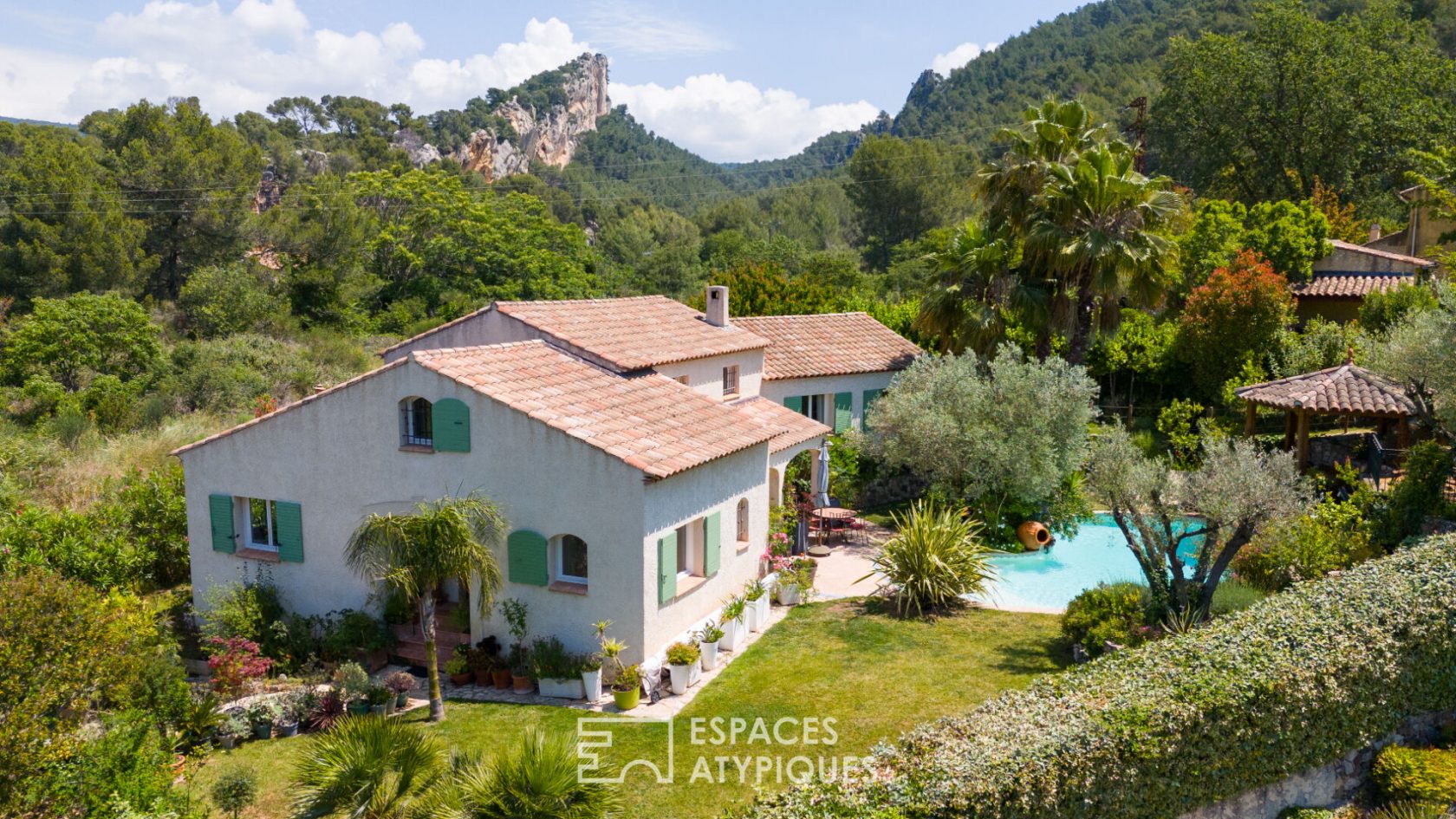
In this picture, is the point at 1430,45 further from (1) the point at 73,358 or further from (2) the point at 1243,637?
(1) the point at 73,358

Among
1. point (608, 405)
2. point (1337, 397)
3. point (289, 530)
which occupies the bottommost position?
point (289, 530)

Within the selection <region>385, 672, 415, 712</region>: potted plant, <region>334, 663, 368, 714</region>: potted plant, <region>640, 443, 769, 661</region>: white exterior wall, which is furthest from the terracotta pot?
<region>334, 663, 368, 714</region>: potted plant

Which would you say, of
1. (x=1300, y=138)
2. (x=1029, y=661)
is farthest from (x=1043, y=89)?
(x=1029, y=661)

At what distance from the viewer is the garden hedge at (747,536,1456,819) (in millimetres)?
9016

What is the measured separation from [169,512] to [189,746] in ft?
31.1

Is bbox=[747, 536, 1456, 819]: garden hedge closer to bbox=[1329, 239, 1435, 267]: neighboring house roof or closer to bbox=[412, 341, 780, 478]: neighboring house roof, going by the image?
bbox=[412, 341, 780, 478]: neighboring house roof

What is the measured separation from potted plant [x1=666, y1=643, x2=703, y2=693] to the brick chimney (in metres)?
12.6

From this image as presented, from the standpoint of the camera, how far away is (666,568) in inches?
655

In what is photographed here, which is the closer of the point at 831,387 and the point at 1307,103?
the point at 831,387

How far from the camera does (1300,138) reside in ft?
166

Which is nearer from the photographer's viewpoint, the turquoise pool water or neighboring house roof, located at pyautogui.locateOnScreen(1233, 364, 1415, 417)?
the turquoise pool water

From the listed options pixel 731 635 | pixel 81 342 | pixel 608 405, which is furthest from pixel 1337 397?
pixel 81 342

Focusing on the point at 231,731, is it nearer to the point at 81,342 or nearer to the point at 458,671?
the point at 458,671

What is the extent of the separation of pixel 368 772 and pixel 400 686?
5.03 m
